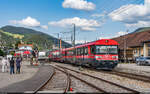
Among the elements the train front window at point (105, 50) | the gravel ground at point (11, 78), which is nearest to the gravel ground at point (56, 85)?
the gravel ground at point (11, 78)

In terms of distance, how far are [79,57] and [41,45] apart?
16277 cm

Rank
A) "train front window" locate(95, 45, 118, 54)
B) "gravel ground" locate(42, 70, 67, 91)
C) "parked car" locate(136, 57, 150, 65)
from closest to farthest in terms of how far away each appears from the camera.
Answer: "gravel ground" locate(42, 70, 67, 91) → "train front window" locate(95, 45, 118, 54) → "parked car" locate(136, 57, 150, 65)

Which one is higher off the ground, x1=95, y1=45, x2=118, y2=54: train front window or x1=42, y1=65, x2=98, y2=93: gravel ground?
x1=95, y1=45, x2=118, y2=54: train front window

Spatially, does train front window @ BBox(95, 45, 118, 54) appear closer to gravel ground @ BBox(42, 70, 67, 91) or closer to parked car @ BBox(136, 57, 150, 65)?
gravel ground @ BBox(42, 70, 67, 91)

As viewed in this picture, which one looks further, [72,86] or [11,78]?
[11,78]

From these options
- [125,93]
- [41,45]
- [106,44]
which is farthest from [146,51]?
[41,45]

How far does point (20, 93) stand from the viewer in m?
9.25

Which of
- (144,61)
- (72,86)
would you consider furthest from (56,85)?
(144,61)

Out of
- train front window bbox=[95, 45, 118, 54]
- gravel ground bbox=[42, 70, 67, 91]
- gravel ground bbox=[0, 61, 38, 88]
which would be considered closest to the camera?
gravel ground bbox=[42, 70, 67, 91]

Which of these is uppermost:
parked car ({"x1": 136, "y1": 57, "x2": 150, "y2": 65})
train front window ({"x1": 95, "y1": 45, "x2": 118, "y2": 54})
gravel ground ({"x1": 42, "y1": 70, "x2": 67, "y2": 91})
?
train front window ({"x1": 95, "y1": 45, "x2": 118, "y2": 54})

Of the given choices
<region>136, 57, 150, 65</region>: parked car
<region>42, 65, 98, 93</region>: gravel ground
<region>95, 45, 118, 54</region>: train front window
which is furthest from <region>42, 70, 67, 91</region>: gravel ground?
<region>136, 57, 150, 65</region>: parked car

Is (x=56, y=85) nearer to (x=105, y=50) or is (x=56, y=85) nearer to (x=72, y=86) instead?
(x=72, y=86)

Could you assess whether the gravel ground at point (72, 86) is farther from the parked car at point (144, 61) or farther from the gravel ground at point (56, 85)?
the parked car at point (144, 61)

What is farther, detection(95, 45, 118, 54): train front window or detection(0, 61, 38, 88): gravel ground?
detection(95, 45, 118, 54): train front window
